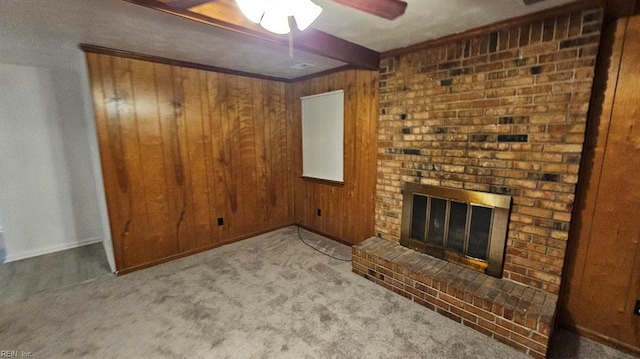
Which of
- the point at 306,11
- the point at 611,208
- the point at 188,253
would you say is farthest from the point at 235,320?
the point at 611,208

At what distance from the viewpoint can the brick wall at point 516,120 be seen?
6.08ft

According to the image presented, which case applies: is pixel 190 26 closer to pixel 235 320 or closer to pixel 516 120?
pixel 235 320

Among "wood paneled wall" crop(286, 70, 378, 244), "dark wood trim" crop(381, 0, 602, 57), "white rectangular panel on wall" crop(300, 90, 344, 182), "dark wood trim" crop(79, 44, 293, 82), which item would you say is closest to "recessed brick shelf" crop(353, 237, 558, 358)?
"wood paneled wall" crop(286, 70, 378, 244)

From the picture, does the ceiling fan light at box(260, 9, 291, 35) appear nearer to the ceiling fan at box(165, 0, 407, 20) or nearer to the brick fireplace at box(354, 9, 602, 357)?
the ceiling fan at box(165, 0, 407, 20)

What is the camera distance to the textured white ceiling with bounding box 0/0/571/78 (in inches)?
69.7

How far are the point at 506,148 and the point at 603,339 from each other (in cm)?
150

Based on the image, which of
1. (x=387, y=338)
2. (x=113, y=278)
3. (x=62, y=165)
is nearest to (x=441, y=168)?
(x=387, y=338)

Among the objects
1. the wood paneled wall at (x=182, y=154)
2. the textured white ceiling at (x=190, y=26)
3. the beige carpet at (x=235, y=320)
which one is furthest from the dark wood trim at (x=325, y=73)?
the beige carpet at (x=235, y=320)

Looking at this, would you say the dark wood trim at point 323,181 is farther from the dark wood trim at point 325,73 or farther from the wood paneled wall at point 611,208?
the wood paneled wall at point 611,208

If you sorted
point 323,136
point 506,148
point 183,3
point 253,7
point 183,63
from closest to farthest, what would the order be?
point 253,7, point 183,3, point 506,148, point 183,63, point 323,136

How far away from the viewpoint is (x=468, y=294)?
6.81 ft

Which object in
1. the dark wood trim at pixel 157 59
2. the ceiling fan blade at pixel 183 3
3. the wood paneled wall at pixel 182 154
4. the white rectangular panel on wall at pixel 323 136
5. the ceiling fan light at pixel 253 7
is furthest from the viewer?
the white rectangular panel on wall at pixel 323 136

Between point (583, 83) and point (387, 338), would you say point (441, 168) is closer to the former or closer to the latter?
point (583, 83)

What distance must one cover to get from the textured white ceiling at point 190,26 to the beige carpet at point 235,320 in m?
2.24
